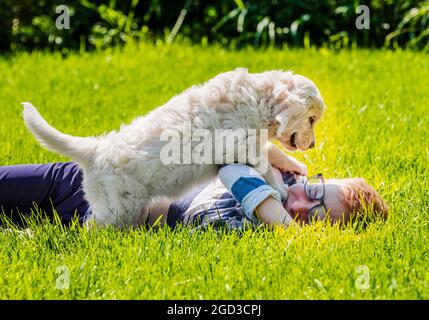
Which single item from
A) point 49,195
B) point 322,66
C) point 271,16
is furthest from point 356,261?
point 271,16

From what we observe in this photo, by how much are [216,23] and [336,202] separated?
16.6 feet

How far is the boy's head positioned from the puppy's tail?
0.99 m

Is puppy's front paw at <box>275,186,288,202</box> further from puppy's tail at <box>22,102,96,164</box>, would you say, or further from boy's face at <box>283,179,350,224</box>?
puppy's tail at <box>22,102,96,164</box>

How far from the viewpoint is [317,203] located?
12.9ft

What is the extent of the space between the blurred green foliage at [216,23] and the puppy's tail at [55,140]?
465 centimetres

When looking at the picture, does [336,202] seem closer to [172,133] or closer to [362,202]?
[362,202]

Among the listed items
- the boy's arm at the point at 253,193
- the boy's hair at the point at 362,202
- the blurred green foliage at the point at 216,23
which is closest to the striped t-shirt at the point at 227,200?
the boy's arm at the point at 253,193

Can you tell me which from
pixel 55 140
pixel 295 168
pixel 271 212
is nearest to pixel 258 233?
pixel 271 212

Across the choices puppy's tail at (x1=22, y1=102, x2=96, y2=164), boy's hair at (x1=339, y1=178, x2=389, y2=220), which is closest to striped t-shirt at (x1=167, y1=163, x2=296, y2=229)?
boy's hair at (x1=339, y1=178, x2=389, y2=220)

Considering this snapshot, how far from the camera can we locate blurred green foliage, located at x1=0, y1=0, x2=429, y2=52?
820 centimetres

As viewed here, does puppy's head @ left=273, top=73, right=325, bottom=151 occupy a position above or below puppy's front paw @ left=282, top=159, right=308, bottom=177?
above

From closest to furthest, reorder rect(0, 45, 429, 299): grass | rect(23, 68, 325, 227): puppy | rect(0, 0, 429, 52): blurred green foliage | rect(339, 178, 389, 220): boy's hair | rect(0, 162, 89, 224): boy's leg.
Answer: rect(0, 45, 429, 299): grass → rect(23, 68, 325, 227): puppy → rect(339, 178, 389, 220): boy's hair → rect(0, 162, 89, 224): boy's leg → rect(0, 0, 429, 52): blurred green foliage

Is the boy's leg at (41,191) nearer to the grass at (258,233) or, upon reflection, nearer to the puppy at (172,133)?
the grass at (258,233)

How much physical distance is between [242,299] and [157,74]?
4.49 meters
